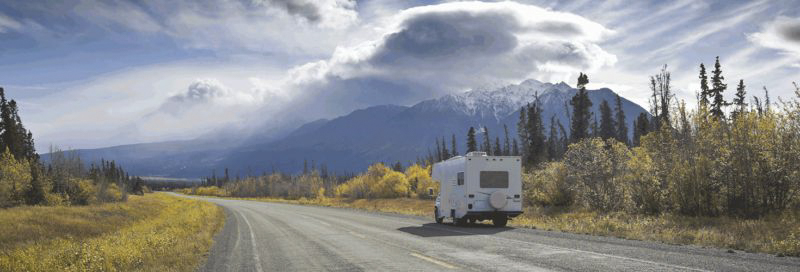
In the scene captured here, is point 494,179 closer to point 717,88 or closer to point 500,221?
point 500,221

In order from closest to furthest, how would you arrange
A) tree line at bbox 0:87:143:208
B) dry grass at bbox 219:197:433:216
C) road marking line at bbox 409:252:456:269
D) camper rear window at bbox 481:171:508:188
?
road marking line at bbox 409:252:456:269 → camper rear window at bbox 481:171:508:188 → dry grass at bbox 219:197:433:216 → tree line at bbox 0:87:143:208

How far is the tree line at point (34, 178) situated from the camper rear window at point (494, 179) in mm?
54662

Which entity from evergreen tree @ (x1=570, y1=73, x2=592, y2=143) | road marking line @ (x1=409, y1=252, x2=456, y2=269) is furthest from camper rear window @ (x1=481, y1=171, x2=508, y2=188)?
evergreen tree @ (x1=570, y1=73, x2=592, y2=143)

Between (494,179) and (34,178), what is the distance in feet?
196

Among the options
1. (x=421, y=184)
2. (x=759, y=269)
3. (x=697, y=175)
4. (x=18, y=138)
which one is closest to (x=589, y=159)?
(x=697, y=175)

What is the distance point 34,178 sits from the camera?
61.5 metres

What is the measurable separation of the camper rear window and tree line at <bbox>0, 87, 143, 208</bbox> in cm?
5466

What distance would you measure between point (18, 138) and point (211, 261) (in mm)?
84747

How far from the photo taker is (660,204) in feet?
78.7

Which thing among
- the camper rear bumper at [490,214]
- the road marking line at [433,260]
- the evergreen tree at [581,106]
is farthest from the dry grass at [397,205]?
the evergreen tree at [581,106]

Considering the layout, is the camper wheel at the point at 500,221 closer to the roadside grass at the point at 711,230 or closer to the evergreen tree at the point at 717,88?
the roadside grass at the point at 711,230

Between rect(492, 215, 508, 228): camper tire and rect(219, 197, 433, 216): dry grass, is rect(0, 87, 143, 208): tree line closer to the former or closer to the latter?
rect(219, 197, 433, 216): dry grass

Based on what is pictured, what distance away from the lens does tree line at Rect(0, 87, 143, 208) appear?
58.7 m

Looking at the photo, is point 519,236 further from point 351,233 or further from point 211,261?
point 211,261
